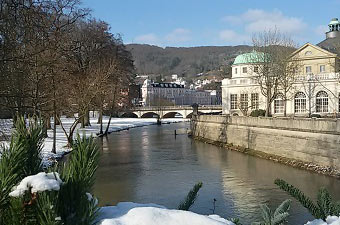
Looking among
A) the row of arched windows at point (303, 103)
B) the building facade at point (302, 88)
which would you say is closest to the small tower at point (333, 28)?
the building facade at point (302, 88)

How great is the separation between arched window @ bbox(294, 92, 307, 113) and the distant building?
307 ft

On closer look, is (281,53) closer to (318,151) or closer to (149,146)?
(149,146)

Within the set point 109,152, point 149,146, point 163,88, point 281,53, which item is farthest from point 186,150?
point 163,88

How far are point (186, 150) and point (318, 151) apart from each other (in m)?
12.2

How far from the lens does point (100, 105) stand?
43.5 m

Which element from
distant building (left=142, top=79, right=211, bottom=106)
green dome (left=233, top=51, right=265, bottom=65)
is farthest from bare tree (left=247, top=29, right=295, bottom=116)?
distant building (left=142, top=79, right=211, bottom=106)

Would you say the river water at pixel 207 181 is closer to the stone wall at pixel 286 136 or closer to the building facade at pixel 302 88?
the stone wall at pixel 286 136

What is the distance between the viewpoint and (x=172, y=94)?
16125 centimetres

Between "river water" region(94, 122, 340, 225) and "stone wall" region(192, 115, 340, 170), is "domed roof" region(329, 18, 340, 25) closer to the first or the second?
"stone wall" region(192, 115, 340, 170)

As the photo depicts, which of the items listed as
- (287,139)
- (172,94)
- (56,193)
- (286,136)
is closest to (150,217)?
(56,193)

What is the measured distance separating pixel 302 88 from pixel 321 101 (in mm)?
2712

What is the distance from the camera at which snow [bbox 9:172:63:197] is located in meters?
2.03

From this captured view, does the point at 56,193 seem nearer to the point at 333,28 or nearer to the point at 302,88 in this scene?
the point at 302,88

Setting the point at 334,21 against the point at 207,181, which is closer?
the point at 207,181
